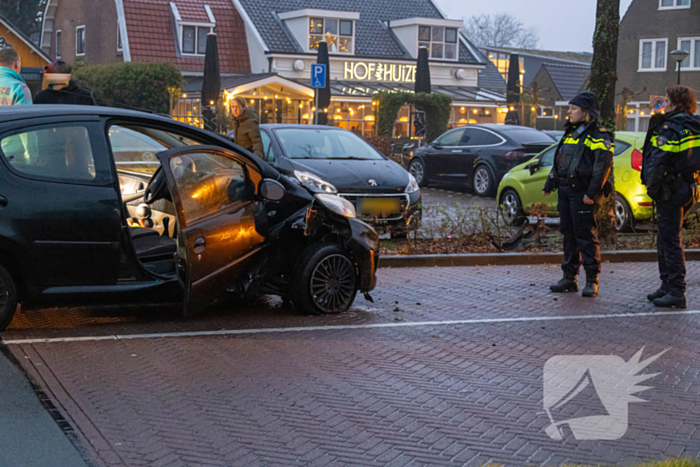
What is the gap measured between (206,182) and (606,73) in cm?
681

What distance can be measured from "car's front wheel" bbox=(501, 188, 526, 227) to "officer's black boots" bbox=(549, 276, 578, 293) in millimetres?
4679

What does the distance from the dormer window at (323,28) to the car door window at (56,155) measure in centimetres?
3380

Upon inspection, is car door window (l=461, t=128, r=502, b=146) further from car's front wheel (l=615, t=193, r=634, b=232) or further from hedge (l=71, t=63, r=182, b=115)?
hedge (l=71, t=63, r=182, b=115)

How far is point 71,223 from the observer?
6.23 metres

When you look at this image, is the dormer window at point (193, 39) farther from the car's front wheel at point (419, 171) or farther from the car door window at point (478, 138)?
the car door window at point (478, 138)

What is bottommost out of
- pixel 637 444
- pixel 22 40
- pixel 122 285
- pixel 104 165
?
pixel 637 444

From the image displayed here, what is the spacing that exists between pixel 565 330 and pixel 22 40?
37.5m

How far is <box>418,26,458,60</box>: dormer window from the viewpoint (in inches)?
1698

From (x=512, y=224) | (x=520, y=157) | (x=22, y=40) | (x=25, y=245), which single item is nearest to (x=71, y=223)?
(x=25, y=245)

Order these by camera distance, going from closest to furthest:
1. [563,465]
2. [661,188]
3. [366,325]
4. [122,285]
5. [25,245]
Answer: [563,465] < [25,245] < [122,285] < [366,325] < [661,188]

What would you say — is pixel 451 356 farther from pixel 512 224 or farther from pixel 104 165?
pixel 512 224

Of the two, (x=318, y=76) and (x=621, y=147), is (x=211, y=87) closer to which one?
(x=318, y=76)

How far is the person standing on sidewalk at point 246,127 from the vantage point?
1137cm

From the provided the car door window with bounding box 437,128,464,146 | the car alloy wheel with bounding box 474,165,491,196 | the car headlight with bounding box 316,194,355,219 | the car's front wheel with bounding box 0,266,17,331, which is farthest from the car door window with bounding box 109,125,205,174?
the car door window with bounding box 437,128,464,146
